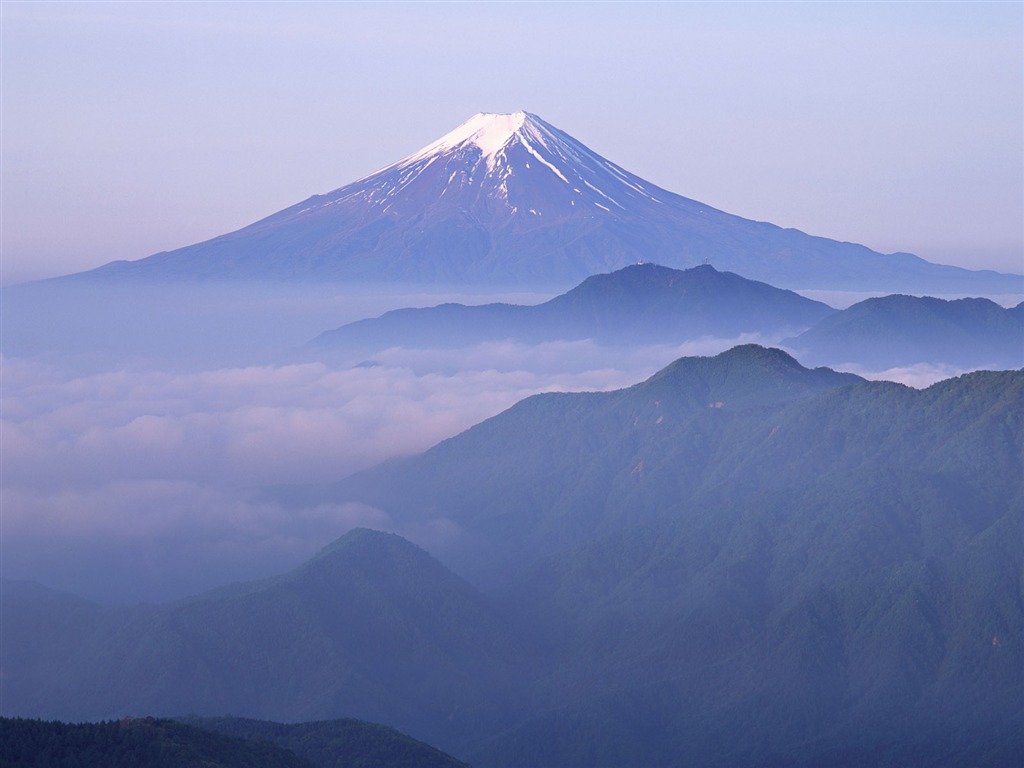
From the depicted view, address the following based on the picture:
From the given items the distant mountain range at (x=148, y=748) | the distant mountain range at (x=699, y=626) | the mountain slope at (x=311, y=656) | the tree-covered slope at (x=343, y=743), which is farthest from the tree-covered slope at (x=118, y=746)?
the mountain slope at (x=311, y=656)

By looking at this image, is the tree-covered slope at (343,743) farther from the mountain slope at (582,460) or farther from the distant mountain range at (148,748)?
the mountain slope at (582,460)

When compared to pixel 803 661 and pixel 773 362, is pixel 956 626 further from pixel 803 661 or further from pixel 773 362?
pixel 773 362

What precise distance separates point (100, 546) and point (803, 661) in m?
100

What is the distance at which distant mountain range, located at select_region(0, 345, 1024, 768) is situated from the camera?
116 m

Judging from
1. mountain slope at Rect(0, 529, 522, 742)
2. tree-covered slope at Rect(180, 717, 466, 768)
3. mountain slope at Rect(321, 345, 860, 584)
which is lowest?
tree-covered slope at Rect(180, 717, 466, 768)

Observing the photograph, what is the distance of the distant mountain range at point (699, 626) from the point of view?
116 meters

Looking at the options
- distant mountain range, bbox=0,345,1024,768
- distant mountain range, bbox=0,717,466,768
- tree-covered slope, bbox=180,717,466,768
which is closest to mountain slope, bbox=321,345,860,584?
distant mountain range, bbox=0,345,1024,768

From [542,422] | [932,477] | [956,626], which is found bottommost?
[956,626]

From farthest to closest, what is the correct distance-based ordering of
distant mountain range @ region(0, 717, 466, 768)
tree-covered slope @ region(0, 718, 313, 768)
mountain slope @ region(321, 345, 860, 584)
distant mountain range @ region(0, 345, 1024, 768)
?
1. mountain slope @ region(321, 345, 860, 584)
2. distant mountain range @ region(0, 345, 1024, 768)
3. distant mountain range @ region(0, 717, 466, 768)
4. tree-covered slope @ region(0, 718, 313, 768)

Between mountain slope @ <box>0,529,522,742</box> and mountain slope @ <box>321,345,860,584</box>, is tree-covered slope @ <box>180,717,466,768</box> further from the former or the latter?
mountain slope @ <box>321,345,860,584</box>

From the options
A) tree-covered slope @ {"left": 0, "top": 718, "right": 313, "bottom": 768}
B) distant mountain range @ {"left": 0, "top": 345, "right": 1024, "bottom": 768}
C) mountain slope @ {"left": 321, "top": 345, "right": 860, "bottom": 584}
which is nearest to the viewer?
tree-covered slope @ {"left": 0, "top": 718, "right": 313, "bottom": 768}

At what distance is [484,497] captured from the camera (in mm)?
175125

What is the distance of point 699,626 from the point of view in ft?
415

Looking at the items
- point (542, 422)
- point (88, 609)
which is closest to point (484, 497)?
point (542, 422)
